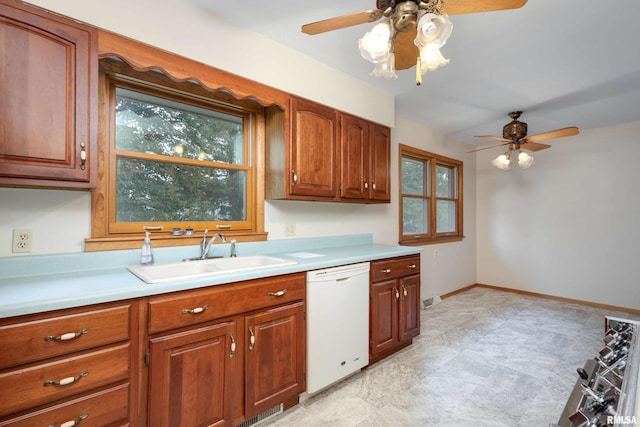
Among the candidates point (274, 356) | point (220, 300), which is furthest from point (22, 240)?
point (274, 356)

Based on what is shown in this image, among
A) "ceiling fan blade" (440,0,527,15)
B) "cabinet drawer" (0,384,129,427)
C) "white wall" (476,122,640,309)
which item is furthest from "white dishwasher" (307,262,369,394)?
"white wall" (476,122,640,309)

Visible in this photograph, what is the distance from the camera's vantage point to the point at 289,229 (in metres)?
2.51

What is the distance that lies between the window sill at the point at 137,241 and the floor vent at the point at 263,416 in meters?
1.12

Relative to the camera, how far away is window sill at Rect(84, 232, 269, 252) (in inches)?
63.5

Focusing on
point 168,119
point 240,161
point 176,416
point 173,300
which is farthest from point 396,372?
point 168,119

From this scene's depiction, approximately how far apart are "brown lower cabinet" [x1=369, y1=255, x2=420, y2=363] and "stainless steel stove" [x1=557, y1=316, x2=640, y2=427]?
1.42 meters

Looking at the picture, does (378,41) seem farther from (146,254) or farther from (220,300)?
(146,254)

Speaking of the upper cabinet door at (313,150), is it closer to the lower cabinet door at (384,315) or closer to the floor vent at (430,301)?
the lower cabinet door at (384,315)

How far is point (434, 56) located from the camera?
4.21 feet

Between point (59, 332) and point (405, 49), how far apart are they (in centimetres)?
200

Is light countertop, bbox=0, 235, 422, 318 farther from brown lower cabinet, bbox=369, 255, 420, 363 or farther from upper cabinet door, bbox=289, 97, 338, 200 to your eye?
upper cabinet door, bbox=289, 97, 338, 200

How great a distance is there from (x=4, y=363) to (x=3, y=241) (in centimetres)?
71

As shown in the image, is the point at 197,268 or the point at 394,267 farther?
the point at 394,267

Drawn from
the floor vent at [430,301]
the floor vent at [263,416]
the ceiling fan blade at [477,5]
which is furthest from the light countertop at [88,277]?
the floor vent at [430,301]
